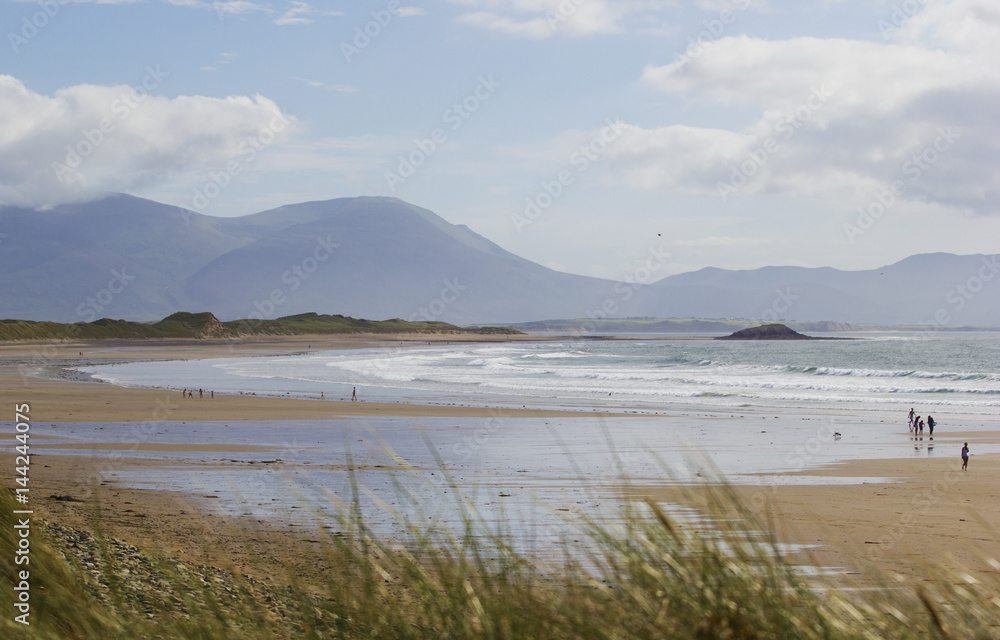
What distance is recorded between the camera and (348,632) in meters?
2.54

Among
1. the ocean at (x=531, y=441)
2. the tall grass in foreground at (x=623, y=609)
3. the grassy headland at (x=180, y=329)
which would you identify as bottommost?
the ocean at (x=531, y=441)

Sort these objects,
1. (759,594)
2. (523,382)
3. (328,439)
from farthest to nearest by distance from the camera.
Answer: (523,382)
(328,439)
(759,594)

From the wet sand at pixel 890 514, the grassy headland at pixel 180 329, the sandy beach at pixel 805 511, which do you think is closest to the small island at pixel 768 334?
the grassy headland at pixel 180 329

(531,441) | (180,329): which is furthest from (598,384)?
(180,329)

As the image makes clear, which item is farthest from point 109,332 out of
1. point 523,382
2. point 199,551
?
point 199,551

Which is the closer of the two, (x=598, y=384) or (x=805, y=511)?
(x=805, y=511)

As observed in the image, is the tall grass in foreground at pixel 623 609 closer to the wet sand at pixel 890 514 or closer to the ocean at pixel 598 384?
the wet sand at pixel 890 514

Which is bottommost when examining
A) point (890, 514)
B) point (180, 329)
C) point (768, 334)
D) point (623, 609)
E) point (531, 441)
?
point (531, 441)

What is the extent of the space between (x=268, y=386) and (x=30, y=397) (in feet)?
33.4

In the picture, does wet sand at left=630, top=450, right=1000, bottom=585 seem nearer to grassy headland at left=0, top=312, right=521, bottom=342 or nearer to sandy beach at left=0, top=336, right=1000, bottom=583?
sandy beach at left=0, top=336, right=1000, bottom=583

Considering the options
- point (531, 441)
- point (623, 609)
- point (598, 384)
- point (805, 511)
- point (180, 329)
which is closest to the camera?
point (623, 609)

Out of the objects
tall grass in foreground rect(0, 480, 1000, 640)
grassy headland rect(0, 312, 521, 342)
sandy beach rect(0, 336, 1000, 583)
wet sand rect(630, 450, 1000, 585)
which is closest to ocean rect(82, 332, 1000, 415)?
sandy beach rect(0, 336, 1000, 583)

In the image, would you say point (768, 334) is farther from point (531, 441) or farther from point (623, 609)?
point (623, 609)

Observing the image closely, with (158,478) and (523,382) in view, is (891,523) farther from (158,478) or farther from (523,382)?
(523,382)
